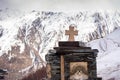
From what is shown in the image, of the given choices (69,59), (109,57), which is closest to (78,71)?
(69,59)

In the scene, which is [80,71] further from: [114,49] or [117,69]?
[114,49]

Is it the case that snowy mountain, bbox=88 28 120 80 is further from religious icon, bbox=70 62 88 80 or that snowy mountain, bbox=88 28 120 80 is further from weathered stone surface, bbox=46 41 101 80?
religious icon, bbox=70 62 88 80

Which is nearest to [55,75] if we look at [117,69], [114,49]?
[117,69]

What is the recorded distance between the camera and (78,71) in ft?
88.9

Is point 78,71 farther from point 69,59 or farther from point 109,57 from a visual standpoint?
point 109,57

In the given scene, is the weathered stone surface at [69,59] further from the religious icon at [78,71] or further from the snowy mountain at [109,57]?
the snowy mountain at [109,57]

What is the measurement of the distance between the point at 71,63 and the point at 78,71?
682 millimetres

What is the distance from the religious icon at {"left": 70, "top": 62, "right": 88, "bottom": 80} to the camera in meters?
27.1

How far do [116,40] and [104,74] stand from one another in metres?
7.28

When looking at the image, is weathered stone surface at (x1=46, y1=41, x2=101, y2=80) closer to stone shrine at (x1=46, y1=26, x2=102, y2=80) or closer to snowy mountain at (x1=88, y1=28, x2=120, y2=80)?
stone shrine at (x1=46, y1=26, x2=102, y2=80)

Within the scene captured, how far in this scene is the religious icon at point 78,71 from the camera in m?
27.1

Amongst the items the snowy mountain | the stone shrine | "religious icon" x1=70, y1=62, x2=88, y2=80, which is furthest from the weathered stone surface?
the snowy mountain

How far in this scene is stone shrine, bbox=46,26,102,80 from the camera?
27.1 metres

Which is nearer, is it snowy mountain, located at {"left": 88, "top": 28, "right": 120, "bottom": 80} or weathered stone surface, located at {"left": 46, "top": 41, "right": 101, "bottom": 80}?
weathered stone surface, located at {"left": 46, "top": 41, "right": 101, "bottom": 80}
